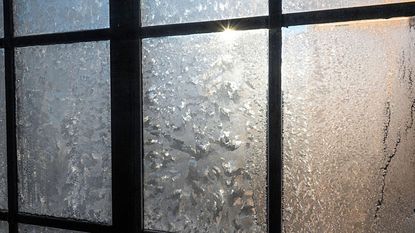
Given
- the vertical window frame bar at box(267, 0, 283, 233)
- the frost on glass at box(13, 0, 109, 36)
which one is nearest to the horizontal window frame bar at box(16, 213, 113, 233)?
the vertical window frame bar at box(267, 0, 283, 233)

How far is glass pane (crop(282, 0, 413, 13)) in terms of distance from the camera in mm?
1261

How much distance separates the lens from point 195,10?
4.85ft

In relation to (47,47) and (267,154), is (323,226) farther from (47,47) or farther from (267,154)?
(47,47)

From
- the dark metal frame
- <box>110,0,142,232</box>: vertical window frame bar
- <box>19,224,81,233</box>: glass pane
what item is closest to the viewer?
the dark metal frame

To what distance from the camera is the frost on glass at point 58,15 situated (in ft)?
5.35

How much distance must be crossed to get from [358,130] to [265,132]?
29cm

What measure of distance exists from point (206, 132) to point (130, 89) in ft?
1.07

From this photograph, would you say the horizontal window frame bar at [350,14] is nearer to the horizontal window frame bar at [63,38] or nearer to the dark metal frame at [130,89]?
the dark metal frame at [130,89]

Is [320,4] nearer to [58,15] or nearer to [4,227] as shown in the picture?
[58,15]

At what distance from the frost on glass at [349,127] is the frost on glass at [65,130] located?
2.35ft

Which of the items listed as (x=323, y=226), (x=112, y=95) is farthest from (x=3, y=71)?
(x=323, y=226)

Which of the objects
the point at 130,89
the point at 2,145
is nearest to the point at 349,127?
the point at 130,89

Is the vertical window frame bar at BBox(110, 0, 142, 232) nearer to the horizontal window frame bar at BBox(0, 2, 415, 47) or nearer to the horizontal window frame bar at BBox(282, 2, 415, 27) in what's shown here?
the horizontal window frame bar at BBox(0, 2, 415, 47)

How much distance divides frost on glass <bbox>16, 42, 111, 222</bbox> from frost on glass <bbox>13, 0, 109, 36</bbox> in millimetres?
78
